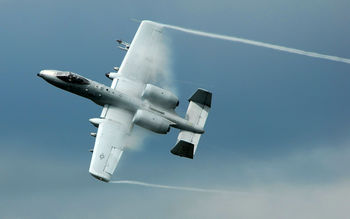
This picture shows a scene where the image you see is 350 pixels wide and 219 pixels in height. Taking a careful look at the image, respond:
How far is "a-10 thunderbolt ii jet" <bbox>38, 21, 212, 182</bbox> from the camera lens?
58.2m

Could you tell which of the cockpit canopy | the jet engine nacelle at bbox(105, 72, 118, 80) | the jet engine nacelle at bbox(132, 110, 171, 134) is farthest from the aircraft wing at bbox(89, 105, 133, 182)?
the cockpit canopy

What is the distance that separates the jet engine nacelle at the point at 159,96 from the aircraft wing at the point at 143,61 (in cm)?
118

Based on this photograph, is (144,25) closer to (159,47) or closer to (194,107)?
(159,47)

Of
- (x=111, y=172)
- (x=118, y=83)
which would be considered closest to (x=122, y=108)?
(x=118, y=83)

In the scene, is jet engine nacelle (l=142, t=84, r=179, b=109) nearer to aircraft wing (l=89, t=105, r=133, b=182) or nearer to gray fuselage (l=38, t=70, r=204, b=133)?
gray fuselage (l=38, t=70, r=204, b=133)

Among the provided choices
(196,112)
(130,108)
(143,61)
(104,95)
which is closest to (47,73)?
(104,95)

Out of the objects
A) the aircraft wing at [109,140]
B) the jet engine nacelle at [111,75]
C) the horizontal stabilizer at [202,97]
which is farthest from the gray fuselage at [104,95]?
the horizontal stabilizer at [202,97]

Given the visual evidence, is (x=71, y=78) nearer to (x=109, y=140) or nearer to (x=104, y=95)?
(x=104, y=95)

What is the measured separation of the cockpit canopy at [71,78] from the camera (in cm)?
5880

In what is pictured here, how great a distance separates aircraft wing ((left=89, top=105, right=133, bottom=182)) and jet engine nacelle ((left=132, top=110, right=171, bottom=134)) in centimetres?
123

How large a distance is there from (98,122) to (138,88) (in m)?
4.87

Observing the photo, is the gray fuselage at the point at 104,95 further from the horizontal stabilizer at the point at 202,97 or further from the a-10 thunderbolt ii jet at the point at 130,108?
the horizontal stabilizer at the point at 202,97

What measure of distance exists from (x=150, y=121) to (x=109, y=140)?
3868 millimetres

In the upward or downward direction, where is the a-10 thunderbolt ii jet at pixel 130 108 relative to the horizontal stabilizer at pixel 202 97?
downward
